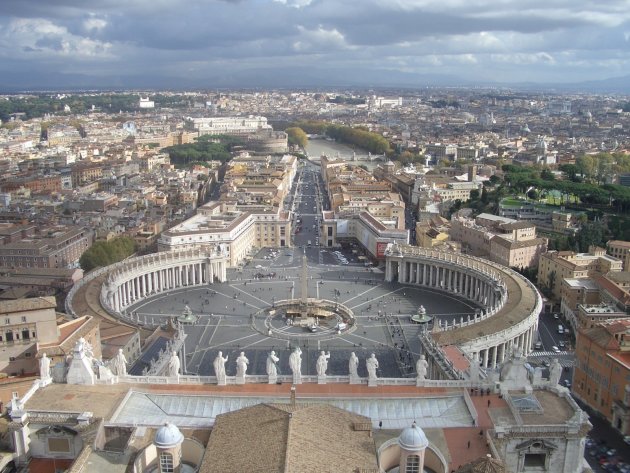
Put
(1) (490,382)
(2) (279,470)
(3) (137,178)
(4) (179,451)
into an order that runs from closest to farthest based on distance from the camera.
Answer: (2) (279,470), (4) (179,451), (1) (490,382), (3) (137,178)

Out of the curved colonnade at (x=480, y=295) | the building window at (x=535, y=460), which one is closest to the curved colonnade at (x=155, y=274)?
the curved colonnade at (x=480, y=295)

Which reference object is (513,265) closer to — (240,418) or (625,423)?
(625,423)

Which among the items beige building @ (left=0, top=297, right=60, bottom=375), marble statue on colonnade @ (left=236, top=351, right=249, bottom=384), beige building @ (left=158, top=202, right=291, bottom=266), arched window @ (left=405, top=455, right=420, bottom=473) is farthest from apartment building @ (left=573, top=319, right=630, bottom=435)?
beige building @ (left=158, top=202, right=291, bottom=266)

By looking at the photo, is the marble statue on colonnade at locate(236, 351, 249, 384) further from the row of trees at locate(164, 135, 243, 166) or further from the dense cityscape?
the row of trees at locate(164, 135, 243, 166)

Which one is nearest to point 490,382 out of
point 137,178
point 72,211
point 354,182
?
point 72,211

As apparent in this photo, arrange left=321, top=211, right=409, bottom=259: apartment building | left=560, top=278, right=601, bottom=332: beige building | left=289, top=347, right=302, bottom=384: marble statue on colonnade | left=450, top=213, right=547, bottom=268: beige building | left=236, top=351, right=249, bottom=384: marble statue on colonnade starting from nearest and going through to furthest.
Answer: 1. left=289, top=347, right=302, bottom=384: marble statue on colonnade
2. left=236, top=351, right=249, bottom=384: marble statue on colonnade
3. left=560, top=278, right=601, bottom=332: beige building
4. left=450, top=213, right=547, bottom=268: beige building
5. left=321, top=211, right=409, bottom=259: apartment building

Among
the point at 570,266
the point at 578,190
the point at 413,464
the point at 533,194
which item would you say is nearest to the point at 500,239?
the point at 570,266
